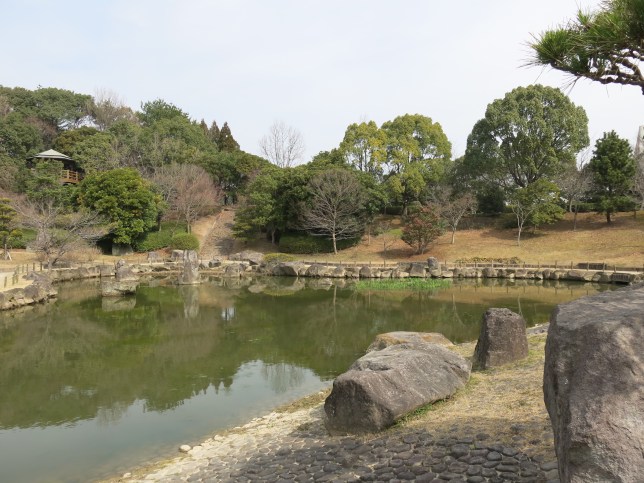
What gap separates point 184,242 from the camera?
40969 mm

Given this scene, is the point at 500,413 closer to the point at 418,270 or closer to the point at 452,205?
the point at 418,270

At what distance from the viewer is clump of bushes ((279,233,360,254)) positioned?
40344 millimetres

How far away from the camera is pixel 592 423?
332 cm

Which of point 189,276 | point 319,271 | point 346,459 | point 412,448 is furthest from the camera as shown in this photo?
point 319,271

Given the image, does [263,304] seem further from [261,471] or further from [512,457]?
[512,457]

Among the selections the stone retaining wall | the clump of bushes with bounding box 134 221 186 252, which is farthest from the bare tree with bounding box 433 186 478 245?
the clump of bushes with bounding box 134 221 186 252

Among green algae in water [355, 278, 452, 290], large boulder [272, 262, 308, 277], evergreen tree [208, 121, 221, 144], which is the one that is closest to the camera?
green algae in water [355, 278, 452, 290]

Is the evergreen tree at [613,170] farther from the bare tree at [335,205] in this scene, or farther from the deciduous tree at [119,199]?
the deciduous tree at [119,199]

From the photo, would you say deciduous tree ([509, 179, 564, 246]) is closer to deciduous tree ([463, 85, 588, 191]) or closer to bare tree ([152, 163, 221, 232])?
deciduous tree ([463, 85, 588, 191])

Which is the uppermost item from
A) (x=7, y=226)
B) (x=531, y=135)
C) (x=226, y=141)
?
(x=226, y=141)

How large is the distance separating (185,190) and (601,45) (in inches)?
1634

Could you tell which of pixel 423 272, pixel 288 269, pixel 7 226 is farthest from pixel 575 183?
pixel 7 226

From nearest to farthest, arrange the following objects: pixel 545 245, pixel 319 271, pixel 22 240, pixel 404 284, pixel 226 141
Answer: pixel 404 284
pixel 319 271
pixel 545 245
pixel 22 240
pixel 226 141

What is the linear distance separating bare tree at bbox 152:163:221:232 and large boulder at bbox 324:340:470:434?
38282 millimetres
